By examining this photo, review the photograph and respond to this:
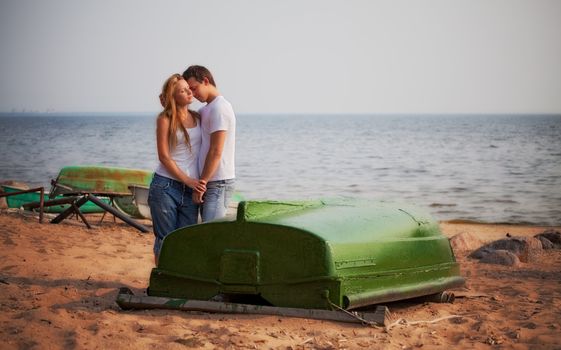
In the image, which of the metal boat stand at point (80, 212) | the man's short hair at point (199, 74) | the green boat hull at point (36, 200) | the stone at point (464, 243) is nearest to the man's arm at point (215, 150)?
the man's short hair at point (199, 74)

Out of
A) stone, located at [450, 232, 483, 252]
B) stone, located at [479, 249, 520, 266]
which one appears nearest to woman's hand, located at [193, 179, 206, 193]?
Result: stone, located at [479, 249, 520, 266]

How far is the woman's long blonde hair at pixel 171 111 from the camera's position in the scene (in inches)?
204

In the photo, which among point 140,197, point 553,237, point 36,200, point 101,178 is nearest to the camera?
point 553,237

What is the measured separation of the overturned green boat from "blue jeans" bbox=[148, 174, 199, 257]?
252mm

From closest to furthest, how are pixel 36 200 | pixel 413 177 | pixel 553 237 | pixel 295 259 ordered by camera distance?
pixel 295 259 → pixel 553 237 → pixel 36 200 → pixel 413 177

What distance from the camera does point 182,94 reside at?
205 inches

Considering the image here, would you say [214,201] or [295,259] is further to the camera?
[214,201]

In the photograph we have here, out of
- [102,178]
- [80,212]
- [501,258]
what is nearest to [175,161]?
[501,258]

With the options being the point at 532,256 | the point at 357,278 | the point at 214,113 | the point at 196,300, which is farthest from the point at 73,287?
the point at 532,256

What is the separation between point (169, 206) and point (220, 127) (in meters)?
0.70

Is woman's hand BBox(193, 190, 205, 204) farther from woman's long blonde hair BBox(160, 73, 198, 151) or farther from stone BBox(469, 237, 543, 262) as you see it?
stone BBox(469, 237, 543, 262)

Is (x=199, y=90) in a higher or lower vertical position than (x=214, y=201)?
higher

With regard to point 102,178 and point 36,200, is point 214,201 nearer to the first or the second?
point 102,178

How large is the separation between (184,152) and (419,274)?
6.33ft
